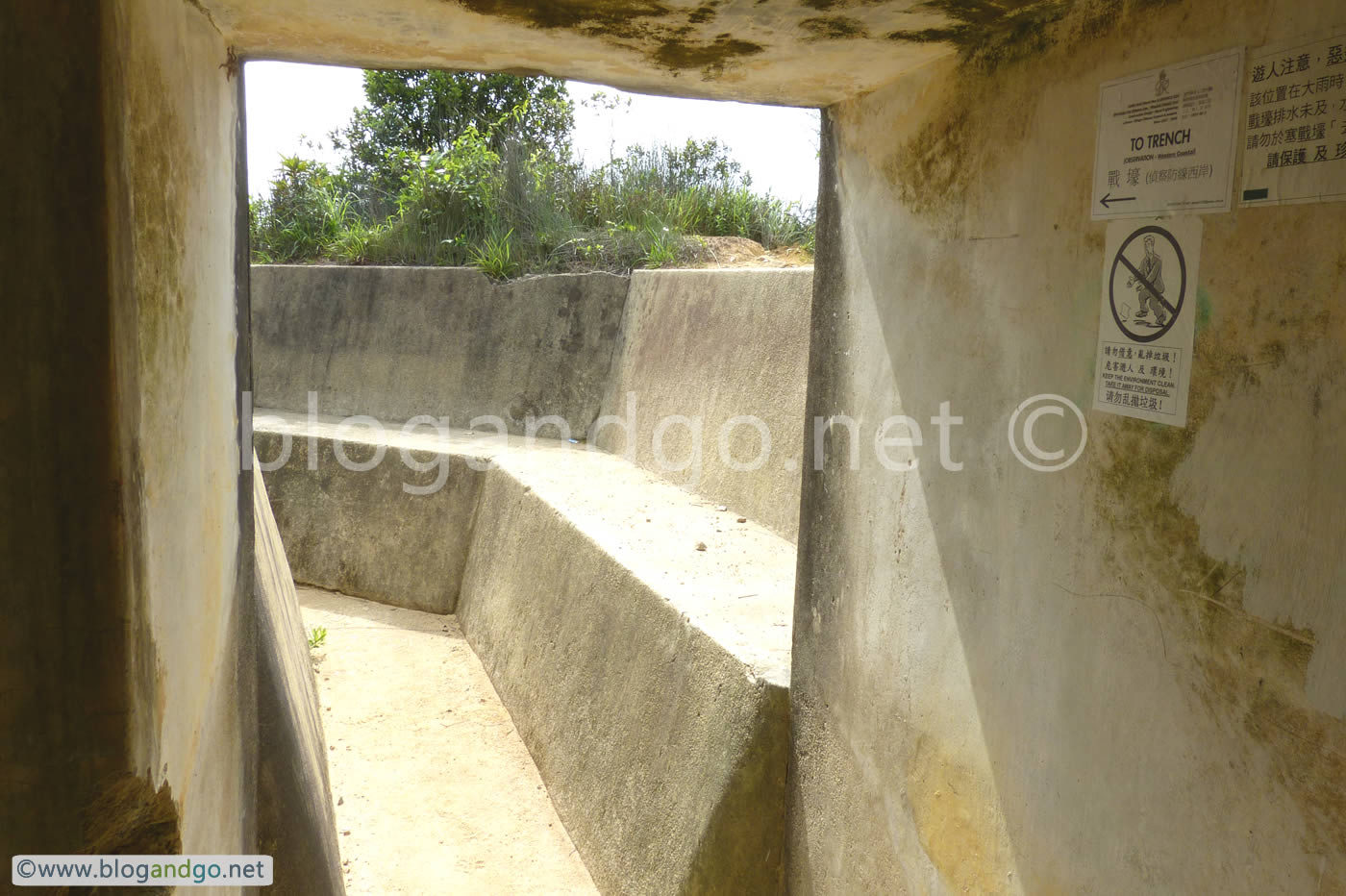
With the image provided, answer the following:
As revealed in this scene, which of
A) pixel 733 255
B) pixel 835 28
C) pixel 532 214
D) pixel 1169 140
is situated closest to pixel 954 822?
pixel 1169 140

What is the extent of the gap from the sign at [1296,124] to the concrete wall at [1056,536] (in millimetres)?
26

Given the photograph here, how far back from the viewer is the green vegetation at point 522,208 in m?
7.32

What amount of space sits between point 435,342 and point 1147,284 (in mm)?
6106

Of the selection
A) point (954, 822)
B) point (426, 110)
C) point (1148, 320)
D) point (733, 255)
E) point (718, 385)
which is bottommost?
point (954, 822)

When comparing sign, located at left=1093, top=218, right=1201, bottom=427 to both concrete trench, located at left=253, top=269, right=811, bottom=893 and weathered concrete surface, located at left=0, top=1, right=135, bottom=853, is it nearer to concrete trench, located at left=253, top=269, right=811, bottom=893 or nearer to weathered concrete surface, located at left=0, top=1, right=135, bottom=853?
weathered concrete surface, located at left=0, top=1, right=135, bottom=853

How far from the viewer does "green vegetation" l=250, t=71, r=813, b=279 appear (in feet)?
24.0

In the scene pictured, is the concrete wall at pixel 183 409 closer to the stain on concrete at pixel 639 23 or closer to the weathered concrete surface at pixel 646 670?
the stain on concrete at pixel 639 23

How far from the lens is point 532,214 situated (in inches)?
311

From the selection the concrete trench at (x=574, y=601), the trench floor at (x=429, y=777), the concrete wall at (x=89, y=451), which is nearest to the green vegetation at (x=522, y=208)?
the concrete trench at (x=574, y=601)

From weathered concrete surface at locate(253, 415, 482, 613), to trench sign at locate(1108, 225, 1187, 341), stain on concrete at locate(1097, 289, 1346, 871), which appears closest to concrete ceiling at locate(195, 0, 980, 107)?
Result: to trench sign at locate(1108, 225, 1187, 341)

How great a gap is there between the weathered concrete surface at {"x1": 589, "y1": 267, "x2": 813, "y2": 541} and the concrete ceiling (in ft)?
5.81

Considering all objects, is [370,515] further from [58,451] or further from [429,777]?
[58,451]

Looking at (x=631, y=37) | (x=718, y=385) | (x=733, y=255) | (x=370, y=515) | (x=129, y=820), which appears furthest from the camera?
(x=733, y=255)

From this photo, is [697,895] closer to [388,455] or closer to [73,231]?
[73,231]
